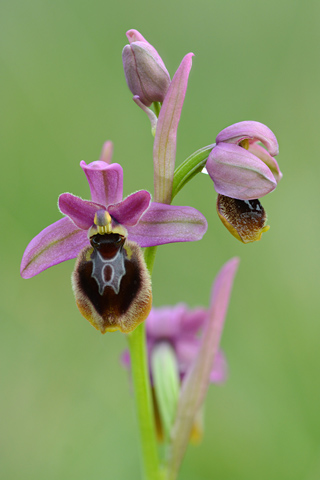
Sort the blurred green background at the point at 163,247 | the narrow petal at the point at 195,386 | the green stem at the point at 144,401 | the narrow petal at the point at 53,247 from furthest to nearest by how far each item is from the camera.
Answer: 1. the blurred green background at the point at 163,247
2. the narrow petal at the point at 195,386
3. the green stem at the point at 144,401
4. the narrow petal at the point at 53,247

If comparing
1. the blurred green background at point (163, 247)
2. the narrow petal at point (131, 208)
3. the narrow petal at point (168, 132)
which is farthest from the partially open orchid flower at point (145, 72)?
the blurred green background at point (163, 247)

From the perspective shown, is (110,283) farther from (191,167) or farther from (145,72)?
(145,72)

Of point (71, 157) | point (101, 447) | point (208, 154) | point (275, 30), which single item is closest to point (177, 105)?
point (208, 154)

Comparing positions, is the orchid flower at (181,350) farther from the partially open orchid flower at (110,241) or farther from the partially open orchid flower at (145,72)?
the partially open orchid flower at (145,72)

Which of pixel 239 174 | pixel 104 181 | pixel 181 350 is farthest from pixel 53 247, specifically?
pixel 181 350

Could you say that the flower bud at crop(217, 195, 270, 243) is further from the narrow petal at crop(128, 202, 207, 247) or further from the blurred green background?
the blurred green background
